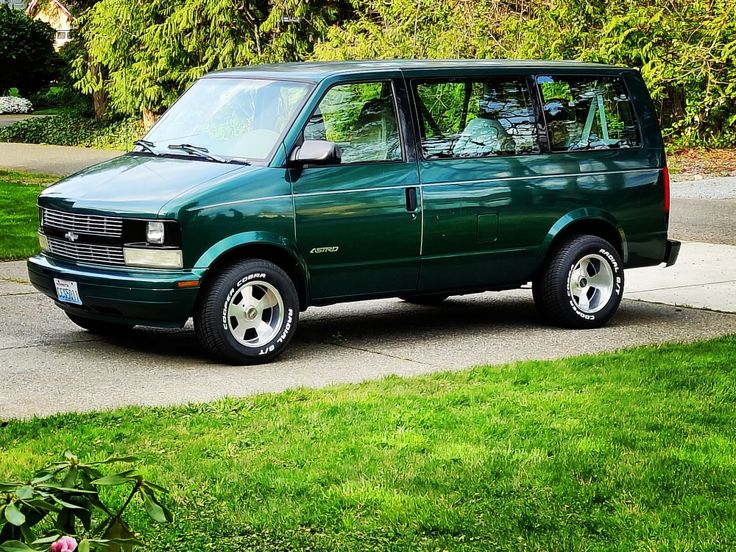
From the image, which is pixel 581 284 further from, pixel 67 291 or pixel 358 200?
pixel 67 291

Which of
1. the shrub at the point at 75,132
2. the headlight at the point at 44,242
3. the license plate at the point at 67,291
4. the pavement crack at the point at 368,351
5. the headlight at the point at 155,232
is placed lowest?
the shrub at the point at 75,132

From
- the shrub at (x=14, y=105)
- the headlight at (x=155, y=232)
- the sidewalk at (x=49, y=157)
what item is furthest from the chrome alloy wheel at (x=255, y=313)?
the shrub at (x=14, y=105)

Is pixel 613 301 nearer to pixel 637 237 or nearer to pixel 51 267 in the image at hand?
pixel 637 237

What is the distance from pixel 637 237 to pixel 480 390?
3.12 meters

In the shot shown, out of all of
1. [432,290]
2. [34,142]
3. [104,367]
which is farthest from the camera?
[34,142]

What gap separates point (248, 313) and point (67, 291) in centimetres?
119

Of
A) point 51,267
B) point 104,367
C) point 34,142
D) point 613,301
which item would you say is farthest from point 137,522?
point 34,142

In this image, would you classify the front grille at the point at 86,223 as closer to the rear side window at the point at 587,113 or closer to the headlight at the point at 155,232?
the headlight at the point at 155,232

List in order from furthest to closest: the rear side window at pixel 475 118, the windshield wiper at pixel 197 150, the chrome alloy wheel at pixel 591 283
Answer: the chrome alloy wheel at pixel 591 283 < the rear side window at pixel 475 118 < the windshield wiper at pixel 197 150

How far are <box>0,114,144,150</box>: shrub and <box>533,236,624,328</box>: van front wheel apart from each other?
25445 mm

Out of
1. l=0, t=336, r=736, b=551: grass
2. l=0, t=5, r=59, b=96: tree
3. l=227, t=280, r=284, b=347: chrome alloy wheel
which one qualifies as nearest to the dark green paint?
l=227, t=280, r=284, b=347: chrome alloy wheel

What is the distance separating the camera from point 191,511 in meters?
4.88

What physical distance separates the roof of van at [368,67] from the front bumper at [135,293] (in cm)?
177

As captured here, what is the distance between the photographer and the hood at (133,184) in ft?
25.9
